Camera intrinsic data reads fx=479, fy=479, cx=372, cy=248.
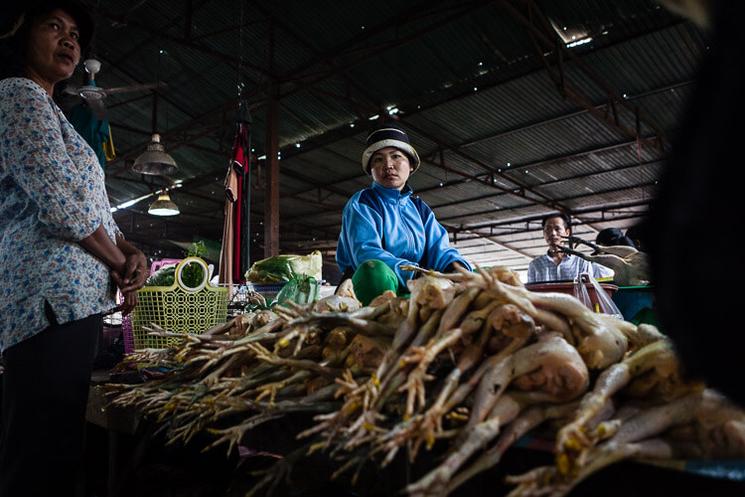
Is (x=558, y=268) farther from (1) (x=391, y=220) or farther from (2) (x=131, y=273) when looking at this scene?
(2) (x=131, y=273)

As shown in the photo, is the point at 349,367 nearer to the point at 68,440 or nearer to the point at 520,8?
the point at 68,440

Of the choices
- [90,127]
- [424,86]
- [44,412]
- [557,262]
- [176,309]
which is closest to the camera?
[44,412]

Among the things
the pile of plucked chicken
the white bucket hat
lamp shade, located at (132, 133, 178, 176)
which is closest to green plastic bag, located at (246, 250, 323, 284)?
the white bucket hat

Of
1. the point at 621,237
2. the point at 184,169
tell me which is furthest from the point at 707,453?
the point at 184,169

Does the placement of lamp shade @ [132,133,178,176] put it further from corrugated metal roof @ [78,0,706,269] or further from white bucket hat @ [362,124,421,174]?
white bucket hat @ [362,124,421,174]

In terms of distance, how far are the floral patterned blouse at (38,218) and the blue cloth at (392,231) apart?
1464 mm

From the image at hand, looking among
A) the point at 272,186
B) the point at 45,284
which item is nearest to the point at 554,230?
the point at 272,186

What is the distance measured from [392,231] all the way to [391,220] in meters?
0.07

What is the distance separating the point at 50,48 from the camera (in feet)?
5.72

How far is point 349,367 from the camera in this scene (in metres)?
1.26

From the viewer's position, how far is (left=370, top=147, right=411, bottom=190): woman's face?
10.2 feet

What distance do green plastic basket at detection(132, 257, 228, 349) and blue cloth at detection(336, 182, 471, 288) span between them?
33.7 inches

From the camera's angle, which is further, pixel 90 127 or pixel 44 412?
pixel 90 127

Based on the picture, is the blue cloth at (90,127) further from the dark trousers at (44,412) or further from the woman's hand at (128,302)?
the dark trousers at (44,412)
